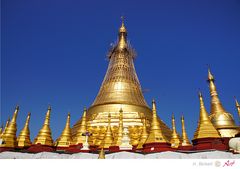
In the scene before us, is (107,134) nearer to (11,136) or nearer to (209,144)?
(11,136)

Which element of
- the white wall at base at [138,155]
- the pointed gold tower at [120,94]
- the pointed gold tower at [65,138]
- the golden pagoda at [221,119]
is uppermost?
the pointed gold tower at [120,94]

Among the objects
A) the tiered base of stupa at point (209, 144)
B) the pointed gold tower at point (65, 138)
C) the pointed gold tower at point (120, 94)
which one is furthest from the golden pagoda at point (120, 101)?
the tiered base of stupa at point (209, 144)

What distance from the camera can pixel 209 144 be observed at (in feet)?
58.9

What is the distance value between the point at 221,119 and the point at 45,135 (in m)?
18.2

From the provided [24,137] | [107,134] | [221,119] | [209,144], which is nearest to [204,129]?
[209,144]

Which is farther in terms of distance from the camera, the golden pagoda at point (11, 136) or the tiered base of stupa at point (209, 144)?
the golden pagoda at point (11, 136)

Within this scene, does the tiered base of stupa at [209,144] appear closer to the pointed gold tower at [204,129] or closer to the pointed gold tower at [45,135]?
the pointed gold tower at [204,129]

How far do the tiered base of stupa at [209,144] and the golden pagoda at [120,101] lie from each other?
25.4 feet

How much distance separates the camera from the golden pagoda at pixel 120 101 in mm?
27053

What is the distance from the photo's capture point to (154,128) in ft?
65.1

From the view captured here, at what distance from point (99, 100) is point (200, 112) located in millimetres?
15497
